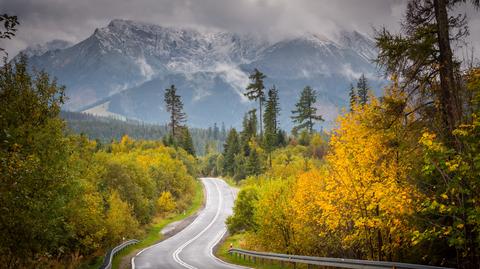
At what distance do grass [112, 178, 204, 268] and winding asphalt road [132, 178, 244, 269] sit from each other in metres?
1.31

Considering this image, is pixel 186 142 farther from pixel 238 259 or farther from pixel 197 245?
pixel 238 259

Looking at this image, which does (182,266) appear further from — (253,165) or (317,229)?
(253,165)

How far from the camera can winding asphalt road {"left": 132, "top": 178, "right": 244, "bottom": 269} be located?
3098 cm

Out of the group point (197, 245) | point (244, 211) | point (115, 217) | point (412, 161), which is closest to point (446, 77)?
point (412, 161)

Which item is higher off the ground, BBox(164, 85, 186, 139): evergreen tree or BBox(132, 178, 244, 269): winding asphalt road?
BBox(164, 85, 186, 139): evergreen tree

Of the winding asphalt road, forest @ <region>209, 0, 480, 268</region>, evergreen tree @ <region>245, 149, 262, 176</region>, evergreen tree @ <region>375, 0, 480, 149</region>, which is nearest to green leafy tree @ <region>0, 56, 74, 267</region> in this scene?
the winding asphalt road

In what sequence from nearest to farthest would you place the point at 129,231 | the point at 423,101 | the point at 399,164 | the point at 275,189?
the point at 423,101 < the point at 399,164 < the point at 275,189 < the point at 129,231

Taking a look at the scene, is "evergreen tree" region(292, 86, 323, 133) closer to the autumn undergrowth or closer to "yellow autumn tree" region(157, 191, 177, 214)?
"yellow autumn tree" region(157, 191, 177, 214)

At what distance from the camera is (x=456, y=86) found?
42.8 feet

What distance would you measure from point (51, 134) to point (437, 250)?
1763 centimetres

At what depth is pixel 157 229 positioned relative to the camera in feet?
188

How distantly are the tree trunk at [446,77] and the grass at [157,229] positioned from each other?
25.5 meters

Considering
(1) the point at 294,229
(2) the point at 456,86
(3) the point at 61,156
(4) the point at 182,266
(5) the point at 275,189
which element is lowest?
(4) the point at 182,266

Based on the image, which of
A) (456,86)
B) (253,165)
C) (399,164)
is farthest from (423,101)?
(253,165)
